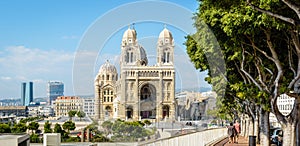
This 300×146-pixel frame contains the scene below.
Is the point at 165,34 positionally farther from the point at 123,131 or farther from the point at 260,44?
the point at 260,44

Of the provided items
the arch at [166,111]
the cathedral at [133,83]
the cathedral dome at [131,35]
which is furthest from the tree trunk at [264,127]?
the arch at [166,111]

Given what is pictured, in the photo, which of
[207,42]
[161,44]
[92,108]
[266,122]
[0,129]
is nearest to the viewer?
[207,42]

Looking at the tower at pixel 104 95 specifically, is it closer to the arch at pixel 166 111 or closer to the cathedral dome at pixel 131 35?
the cathedral dome at pixel 131 35

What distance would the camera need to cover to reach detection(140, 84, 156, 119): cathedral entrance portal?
38.7 m

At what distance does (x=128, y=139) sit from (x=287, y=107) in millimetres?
55905

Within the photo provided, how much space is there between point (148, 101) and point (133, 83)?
11880mm

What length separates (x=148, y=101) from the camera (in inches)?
1689

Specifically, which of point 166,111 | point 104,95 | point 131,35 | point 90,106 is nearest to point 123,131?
point 90,106

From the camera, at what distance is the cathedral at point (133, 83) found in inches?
1007

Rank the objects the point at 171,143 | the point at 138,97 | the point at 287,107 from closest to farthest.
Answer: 1. the point at 171,143
2. the point at 138,97
3. the point at 287,107

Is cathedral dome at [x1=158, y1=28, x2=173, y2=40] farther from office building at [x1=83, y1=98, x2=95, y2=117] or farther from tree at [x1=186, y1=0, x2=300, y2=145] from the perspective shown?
office building at [x1=83, y1=98, x2=95, y2=117]

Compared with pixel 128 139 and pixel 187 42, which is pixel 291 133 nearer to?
pixel 187 42

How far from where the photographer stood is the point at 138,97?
4006 cm

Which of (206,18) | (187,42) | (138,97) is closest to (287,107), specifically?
(138,97)
